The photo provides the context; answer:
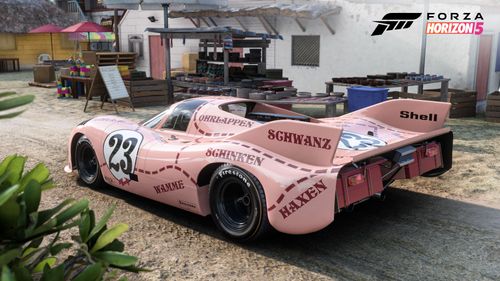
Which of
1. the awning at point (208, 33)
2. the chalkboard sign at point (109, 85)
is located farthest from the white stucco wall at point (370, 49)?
the chalkboard sign at point (109, 85)

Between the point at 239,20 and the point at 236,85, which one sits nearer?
the point at 236,85

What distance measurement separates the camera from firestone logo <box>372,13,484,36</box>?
1273 cm

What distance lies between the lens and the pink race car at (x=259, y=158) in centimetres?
427

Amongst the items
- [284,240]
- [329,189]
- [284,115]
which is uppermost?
[284,115]

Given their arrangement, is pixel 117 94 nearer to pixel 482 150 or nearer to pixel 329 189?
pixel 482 150

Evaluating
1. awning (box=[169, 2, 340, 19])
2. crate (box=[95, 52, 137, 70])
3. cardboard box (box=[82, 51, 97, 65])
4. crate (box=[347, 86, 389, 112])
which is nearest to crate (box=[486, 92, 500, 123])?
crate (box=[347, 86, 389, 112])

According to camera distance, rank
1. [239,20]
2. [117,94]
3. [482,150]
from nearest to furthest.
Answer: [482,150]
[117,94]
[239,20]

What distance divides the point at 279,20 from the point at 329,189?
43.8ft

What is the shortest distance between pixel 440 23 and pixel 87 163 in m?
10.4

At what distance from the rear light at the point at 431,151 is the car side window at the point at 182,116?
2.59 m

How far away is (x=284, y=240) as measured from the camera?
15.9ft

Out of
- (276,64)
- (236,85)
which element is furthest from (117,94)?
(276,64)

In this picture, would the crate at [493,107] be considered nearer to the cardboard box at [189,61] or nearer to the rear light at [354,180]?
the rear light at [354,180]

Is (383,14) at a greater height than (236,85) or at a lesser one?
greater
